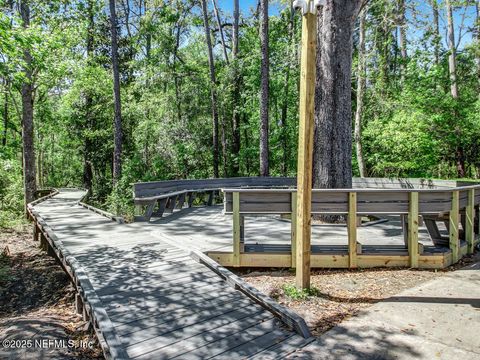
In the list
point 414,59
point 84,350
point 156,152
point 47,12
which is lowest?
point 84,350

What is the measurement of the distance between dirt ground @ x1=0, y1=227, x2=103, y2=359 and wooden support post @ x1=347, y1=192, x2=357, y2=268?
345 centimetres

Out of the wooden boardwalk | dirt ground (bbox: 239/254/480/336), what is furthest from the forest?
dirt ground (bbox: 239/254/480/336)

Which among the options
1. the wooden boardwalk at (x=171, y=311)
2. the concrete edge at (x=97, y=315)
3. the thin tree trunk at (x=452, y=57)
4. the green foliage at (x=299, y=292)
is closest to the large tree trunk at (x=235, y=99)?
the thin tree trunk at (x=452, y=57)

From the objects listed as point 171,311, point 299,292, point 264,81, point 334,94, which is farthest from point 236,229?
point 264,81

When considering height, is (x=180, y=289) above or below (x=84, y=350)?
above

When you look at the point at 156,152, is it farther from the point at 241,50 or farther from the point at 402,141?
the point at 402,141

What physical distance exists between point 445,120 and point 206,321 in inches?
591

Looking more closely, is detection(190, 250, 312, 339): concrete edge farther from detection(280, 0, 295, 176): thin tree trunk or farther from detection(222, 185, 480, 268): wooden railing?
detection(280, 0, 295, 176): thin tree trunk

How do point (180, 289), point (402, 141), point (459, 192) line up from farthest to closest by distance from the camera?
point (402, 141)
point (459, 192)
point (180, 289)

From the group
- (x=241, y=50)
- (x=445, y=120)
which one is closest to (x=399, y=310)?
(x=445, y=120)

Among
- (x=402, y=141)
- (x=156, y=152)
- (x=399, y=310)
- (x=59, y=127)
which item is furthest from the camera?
(x=59, y=127)

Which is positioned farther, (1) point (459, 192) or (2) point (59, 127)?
(2) point (59, 127)

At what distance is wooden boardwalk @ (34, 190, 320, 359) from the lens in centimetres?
302

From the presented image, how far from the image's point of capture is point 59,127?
71.8 feet
